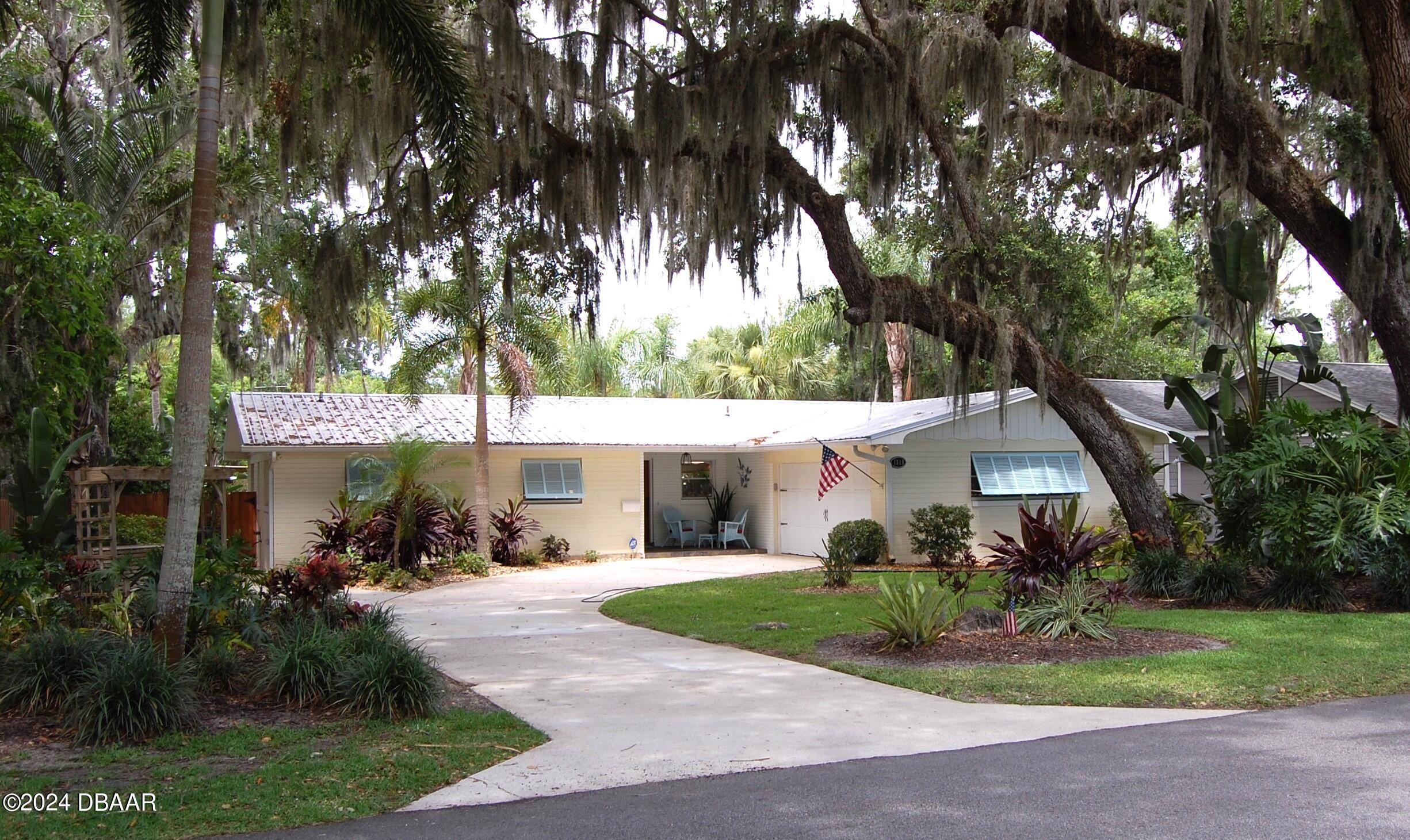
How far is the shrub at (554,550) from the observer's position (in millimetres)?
20172

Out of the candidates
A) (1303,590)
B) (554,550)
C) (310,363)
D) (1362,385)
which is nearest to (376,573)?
(554,550)

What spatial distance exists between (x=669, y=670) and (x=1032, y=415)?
12295 millimetres

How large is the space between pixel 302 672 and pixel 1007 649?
18.9 feet

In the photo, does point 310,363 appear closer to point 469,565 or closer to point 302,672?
point 469,565

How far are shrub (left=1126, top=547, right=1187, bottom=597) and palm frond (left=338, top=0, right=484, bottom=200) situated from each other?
9325 millimetres

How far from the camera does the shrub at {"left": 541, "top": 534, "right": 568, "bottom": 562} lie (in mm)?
20172

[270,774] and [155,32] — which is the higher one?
[155,32]

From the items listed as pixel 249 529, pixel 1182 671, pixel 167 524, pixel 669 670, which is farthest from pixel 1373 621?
pixel 249 529

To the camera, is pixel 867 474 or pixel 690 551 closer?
pixel 867 474

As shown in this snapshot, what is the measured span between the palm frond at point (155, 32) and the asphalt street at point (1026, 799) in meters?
6.81

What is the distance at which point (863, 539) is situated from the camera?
17938mm

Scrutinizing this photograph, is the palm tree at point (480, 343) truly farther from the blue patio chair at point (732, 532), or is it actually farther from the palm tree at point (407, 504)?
the blue patio chair at point (732, 532)

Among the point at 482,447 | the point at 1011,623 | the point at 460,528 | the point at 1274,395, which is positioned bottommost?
the point at 1011,623

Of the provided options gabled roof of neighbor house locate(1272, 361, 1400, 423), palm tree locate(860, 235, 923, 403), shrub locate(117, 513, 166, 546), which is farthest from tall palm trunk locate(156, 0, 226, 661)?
gabled roof of neighbor house locate(1272, 361, 1400, 423)
